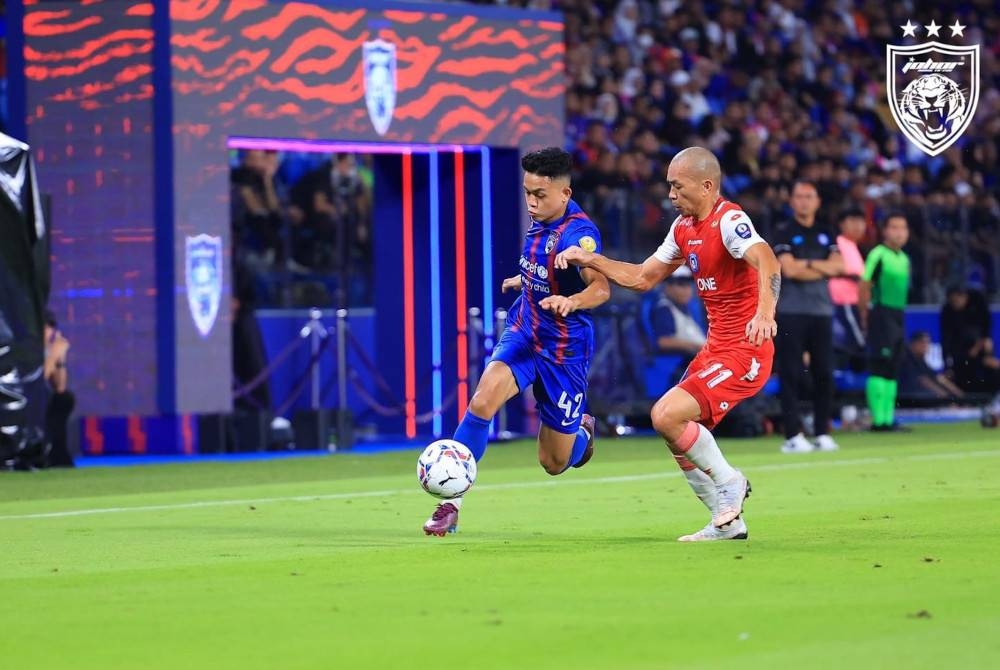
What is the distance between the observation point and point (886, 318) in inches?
885

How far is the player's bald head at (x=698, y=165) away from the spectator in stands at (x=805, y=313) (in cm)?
831

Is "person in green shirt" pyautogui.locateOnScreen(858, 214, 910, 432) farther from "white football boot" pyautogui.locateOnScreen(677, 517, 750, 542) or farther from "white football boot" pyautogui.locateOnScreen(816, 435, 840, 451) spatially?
"white football boot" pyautogui.locateOnScreen(677, 517, 750, 542)

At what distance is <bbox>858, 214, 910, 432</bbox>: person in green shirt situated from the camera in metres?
22.2

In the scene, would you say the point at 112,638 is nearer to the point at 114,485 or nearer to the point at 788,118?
the point at 114,485

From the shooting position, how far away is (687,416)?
34.3 feet

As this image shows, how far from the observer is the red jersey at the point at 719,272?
35.1ft

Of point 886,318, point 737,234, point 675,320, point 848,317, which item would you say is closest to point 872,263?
point 886,318

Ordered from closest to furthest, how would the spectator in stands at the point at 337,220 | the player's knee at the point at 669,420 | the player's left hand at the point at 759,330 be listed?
the player's left hand at the point at 759,330 < the player's knee at the point at 669,420 < the spectator in stands at the point at 337,220

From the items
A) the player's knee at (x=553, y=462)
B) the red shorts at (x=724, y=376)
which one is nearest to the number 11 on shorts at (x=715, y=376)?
the red shorts at (x=724, y=376)

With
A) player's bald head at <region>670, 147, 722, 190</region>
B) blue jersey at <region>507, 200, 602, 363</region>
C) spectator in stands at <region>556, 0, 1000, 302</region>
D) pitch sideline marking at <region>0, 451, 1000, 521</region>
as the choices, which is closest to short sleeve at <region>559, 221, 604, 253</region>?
blue jersey at <region>507, 200, 602, 363</region>

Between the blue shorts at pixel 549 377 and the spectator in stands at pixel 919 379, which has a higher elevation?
the blue shorts at pixel 549 377

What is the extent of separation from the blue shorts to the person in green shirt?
11.3m

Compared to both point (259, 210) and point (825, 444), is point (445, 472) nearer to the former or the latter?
point (825, 444)

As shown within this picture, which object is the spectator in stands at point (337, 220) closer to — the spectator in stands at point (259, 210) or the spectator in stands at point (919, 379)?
the spectator in stands at point (259, 210)
